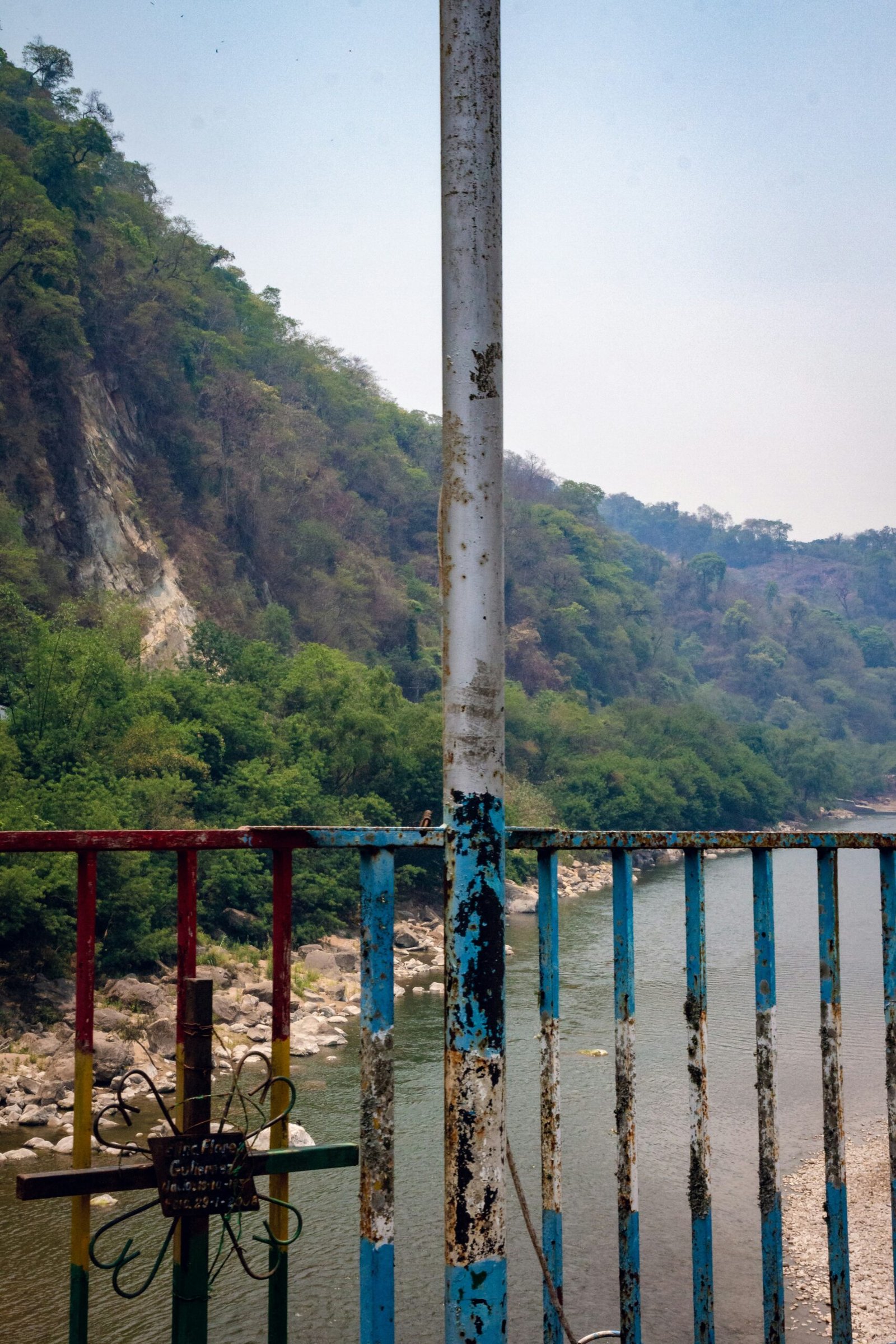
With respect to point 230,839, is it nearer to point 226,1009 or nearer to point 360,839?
point 360,839

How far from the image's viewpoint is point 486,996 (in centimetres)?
164

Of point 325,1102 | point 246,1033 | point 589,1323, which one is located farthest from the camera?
point 246,1033

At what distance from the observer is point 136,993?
12156 millimetres

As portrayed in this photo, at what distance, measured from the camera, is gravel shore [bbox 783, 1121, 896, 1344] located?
246 inches

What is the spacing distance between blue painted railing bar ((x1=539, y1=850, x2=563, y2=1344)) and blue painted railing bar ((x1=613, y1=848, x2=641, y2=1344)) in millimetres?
103

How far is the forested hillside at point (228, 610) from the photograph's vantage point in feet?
51.9

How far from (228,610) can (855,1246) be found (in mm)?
23084

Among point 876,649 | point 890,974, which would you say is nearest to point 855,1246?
point 890,974

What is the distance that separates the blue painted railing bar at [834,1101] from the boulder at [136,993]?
10877 millimetres

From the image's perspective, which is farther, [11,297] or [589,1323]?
[11,297]

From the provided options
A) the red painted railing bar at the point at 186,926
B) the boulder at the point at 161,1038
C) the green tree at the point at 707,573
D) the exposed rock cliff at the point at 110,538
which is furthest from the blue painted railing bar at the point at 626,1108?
the green tree at the point at 707,573

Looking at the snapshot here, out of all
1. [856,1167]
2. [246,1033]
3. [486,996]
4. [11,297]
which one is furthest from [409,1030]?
[11,297]

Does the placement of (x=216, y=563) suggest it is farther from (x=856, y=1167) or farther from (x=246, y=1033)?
(x=856, y=1167)

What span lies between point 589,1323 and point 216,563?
25.0m
